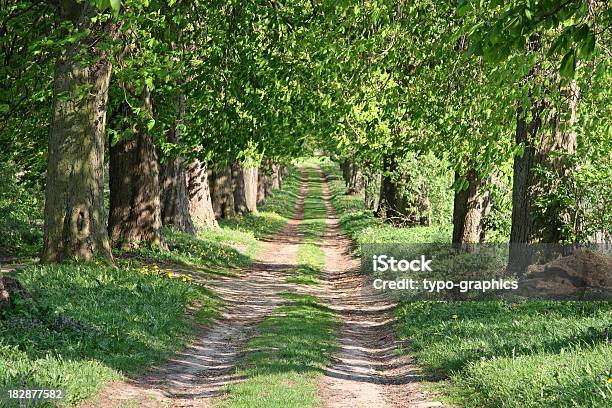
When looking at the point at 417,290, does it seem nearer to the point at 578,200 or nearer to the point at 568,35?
the point at 578,200

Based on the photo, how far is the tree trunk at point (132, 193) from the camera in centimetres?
2147

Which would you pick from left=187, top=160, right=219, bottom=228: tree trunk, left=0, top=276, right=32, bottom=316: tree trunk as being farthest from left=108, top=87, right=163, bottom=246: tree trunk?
left=0, top=276, right=32, bottom=316: tree trunk

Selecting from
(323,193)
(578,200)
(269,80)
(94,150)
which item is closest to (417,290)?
(578,200)

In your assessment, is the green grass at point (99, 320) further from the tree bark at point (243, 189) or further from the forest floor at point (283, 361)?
the tree bark at point (243, 189)

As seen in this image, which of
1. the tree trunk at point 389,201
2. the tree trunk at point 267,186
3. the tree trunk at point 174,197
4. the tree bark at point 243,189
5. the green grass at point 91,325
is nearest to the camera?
the green grass at point 91,325

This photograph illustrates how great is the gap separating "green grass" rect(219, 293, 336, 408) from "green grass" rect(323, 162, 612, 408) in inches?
58.5

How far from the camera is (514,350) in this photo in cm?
1019

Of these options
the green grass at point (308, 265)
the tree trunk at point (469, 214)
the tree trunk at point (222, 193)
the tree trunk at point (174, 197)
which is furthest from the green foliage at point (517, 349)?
the tree trunk at point (222, 193)

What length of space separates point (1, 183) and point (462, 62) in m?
15.0

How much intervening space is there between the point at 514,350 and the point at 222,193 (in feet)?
96.7

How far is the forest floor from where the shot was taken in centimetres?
959

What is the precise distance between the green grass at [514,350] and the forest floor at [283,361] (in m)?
0.46

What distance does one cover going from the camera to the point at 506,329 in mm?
12062

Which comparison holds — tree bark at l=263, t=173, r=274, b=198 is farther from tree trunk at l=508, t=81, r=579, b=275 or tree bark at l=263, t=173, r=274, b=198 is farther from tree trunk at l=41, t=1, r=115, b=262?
tree trunk at l=508, t=81, r=579, b=275
